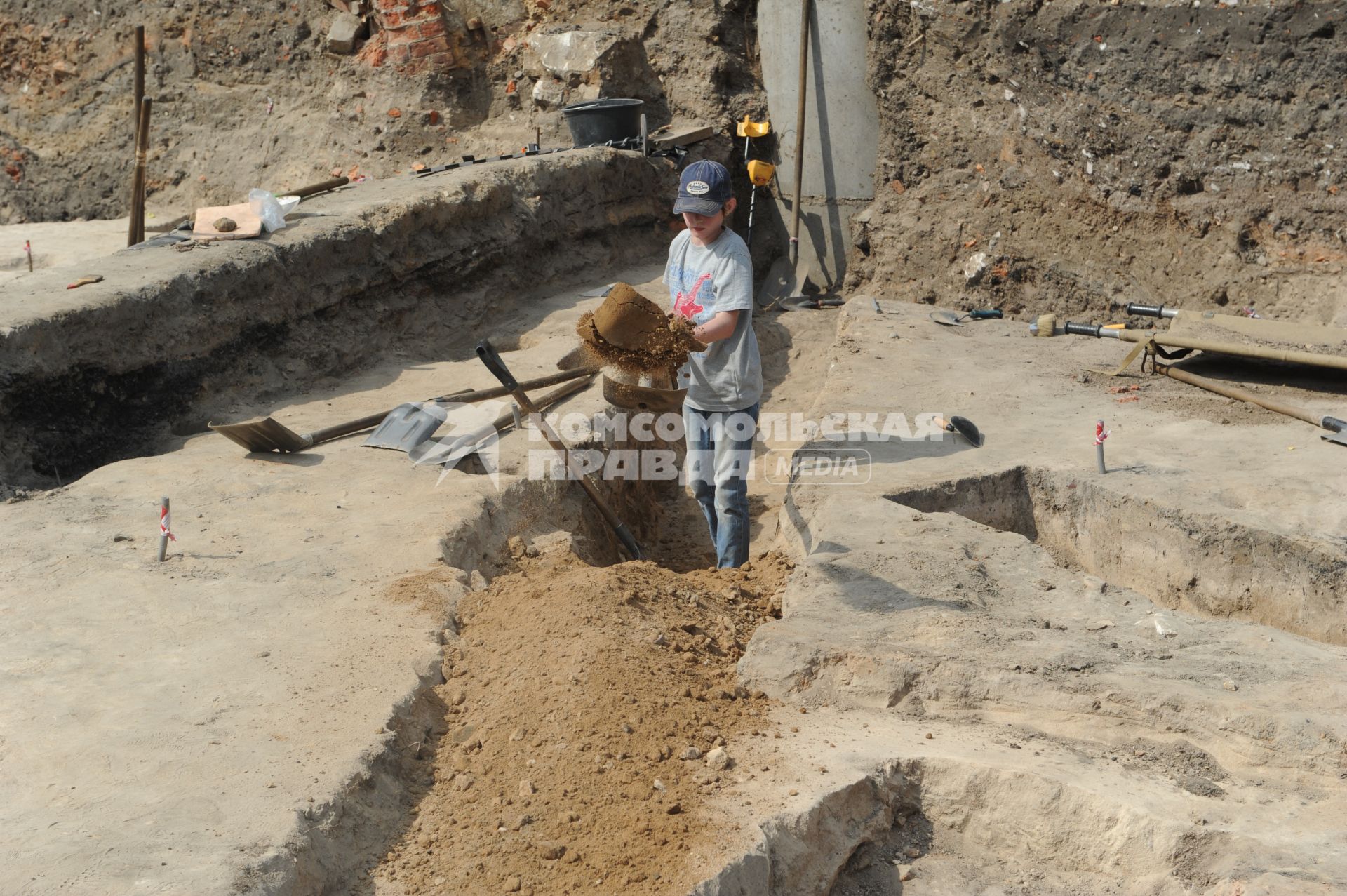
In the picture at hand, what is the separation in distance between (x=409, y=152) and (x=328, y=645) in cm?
756

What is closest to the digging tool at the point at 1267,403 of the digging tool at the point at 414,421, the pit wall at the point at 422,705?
the pit wall at the point at 422,705

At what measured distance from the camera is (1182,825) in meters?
2.86

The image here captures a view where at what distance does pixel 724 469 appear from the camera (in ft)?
15.2

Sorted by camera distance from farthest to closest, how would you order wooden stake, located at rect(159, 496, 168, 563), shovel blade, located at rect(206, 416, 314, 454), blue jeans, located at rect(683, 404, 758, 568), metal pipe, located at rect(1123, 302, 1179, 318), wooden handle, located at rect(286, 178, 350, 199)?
wooden handle, located at rect(286, 178, 350, 199) < metal pipe, located at rect(1123, 302, 1179, 318) < shovel blade, located at rect(206, 416, 314, 454) < blue jeans, located at rect(683, 404, 758, 568) < wooden stake, located at rect(159, 496, 168, 563)

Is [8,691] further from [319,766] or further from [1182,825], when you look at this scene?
[1182,825]

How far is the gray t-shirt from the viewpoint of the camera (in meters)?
4.36

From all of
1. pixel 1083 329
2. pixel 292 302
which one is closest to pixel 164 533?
pixel 292 302

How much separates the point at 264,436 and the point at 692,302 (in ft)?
7.05

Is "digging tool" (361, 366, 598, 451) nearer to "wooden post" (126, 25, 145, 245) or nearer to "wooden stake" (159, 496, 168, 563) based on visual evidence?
"wooden stake" (159, 496, 168, 563)

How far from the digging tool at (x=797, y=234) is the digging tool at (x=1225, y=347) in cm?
343

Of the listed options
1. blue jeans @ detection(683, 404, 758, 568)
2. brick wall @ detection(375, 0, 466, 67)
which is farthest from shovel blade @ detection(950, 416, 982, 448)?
brick wall @ detection(375, 0, 466, 67)

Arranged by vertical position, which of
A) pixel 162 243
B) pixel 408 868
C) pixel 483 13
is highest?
pixel 483 13

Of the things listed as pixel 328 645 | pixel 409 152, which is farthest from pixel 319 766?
pixel 409 152

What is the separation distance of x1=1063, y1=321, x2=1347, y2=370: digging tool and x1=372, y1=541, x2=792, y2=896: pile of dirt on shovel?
3.18m
